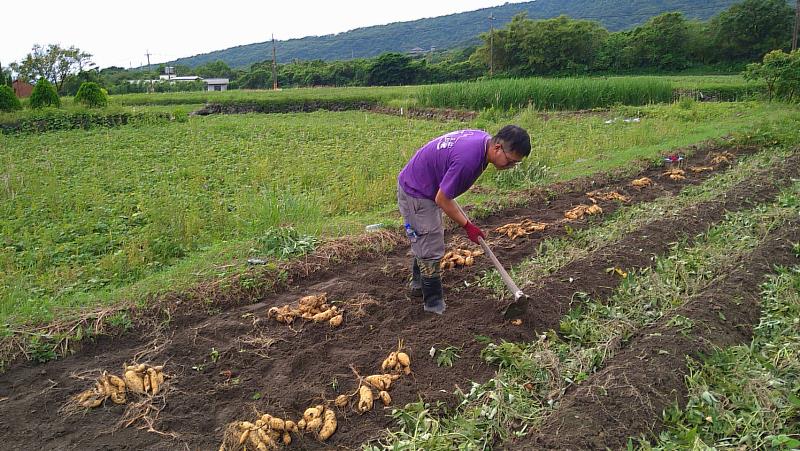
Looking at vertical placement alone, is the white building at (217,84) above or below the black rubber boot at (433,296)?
above

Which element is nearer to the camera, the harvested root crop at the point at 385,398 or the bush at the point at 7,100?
the harvested root crop at the point at 385,398

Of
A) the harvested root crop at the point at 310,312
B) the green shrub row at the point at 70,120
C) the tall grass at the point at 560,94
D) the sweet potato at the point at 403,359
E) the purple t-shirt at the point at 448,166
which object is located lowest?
the sweet potato at the point at 403,359

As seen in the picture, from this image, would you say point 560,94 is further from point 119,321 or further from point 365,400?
point 365,400

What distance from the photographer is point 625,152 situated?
9836mm

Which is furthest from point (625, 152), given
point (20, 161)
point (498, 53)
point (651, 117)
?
point (498, 53)

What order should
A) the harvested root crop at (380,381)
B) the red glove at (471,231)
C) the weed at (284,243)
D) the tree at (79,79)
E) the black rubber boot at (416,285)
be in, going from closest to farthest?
1. the harvested root crop at (380,381)
2. the red glove at (471,231)
3. the black rubber boot at (416,285)
4. the weed at (284,243)
5. the tree at (79,79)

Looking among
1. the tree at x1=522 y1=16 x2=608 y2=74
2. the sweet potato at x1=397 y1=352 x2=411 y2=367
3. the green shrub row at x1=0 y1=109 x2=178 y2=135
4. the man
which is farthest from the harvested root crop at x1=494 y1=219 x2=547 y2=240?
the tree at x1=522 y1=16 x2=608 y2=74

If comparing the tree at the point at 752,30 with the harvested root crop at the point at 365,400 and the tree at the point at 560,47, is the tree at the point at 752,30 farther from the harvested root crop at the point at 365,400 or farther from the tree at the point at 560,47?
the harvested root crop at the point at 365,400

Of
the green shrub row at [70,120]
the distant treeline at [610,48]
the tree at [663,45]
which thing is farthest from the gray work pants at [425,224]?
the tree at [663,45]

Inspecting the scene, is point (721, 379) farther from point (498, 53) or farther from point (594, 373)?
point (498, 53)

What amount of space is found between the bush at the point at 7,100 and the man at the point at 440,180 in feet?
60.6

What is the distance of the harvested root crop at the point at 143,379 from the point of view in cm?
325

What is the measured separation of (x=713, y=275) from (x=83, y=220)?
6451 mm

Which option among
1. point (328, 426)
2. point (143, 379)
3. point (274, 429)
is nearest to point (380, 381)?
point (328, 426)
